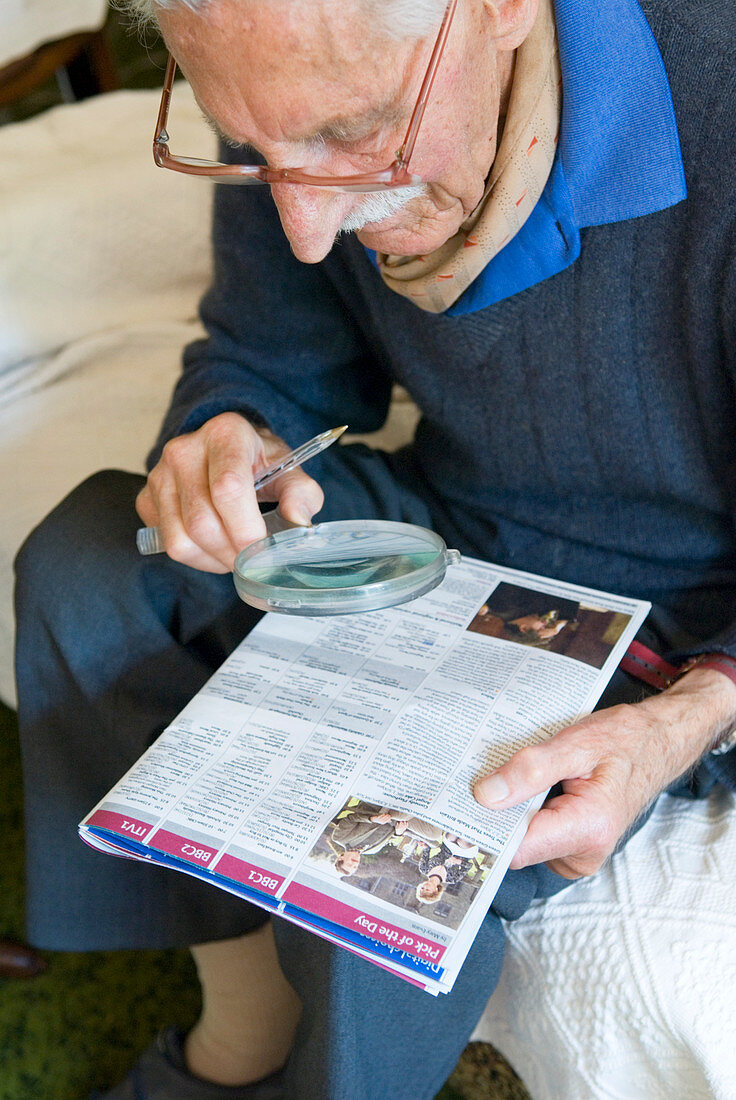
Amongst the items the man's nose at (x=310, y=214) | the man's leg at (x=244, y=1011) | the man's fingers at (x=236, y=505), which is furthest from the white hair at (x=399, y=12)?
the man's leg at (x=244, y=1011)

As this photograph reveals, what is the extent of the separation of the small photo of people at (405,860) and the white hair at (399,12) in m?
0.51

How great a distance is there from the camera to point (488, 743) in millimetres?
698

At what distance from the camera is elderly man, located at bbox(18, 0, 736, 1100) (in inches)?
26.6

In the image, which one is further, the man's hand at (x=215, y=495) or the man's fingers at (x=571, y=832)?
the man's hand at (x=215, y=495)

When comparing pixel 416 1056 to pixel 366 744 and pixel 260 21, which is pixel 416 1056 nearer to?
pixel 366 744

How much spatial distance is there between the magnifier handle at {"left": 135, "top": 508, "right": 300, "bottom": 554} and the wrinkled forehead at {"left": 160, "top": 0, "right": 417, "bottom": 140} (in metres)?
0.31

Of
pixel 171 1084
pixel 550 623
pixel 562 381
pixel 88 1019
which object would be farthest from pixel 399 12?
pixel 88 1019

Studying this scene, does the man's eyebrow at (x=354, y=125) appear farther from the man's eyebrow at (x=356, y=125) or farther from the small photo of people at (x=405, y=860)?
the small photo of people at (x=405, y=860)

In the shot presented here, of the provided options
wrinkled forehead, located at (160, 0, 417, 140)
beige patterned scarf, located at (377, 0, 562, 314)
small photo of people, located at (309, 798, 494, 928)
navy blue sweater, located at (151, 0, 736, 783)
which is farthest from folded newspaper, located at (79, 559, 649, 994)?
wrinkled forehead, located at (160, 0, 417, 140)

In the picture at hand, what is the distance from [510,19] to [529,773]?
1.76 ft

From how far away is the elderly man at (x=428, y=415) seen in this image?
68cm

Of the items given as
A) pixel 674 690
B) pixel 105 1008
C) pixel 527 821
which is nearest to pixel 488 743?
pixel 527 821

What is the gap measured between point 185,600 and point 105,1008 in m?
0.58

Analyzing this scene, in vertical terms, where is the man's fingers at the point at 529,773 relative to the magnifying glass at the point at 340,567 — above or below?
below
